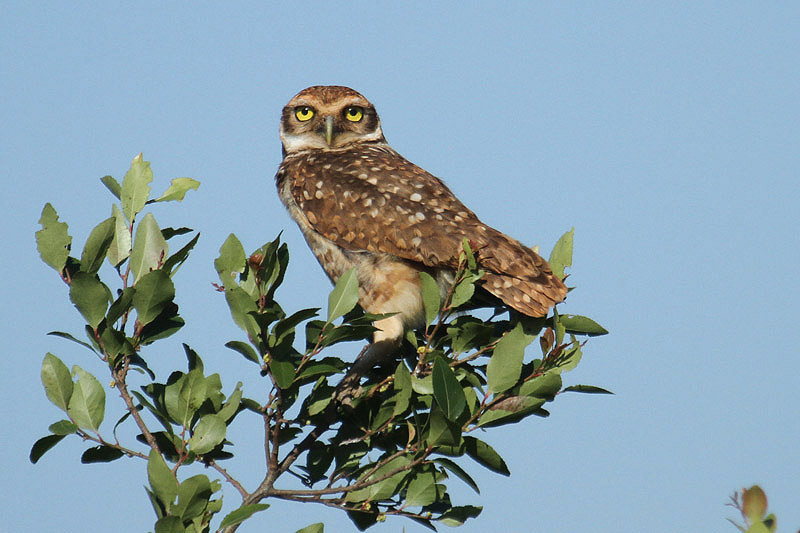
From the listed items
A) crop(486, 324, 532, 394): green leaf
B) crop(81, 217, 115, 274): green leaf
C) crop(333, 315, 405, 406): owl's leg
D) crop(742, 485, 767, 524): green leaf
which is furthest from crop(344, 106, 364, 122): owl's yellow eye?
crop(742, 485, 767, 524): green leaf

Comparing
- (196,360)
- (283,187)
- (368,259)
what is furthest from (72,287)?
(283,187)

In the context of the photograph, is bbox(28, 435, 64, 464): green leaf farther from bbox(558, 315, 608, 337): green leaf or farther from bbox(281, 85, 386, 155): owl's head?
bbox(281, 85, 386, 155): owl's head

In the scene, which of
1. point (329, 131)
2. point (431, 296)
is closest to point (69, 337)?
point (431, 296)

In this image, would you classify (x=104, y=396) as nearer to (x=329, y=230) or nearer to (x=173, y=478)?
(x=173, y=478)

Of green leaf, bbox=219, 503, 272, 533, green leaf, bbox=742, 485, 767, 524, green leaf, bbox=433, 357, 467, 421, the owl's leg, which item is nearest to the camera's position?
green leaf, bbox=742, 485, 767, 524

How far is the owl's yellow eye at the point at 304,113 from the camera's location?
7.17 m

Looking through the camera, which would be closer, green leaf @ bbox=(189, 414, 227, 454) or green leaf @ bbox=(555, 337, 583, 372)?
green leaf @ bbox=(189, 414, 227, 454)

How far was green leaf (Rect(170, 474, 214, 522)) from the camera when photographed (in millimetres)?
3529

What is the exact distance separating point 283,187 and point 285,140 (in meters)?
1.20

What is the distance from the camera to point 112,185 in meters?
4.18

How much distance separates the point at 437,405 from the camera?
373 centimetres

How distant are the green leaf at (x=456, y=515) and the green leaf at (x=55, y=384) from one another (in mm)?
1680

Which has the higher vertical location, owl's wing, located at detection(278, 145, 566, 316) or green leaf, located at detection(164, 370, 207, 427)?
owl's wing, located at detection(278, 145, 566, 316)

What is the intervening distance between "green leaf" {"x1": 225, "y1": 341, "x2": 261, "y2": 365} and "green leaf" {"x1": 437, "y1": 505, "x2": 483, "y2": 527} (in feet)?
3.59
